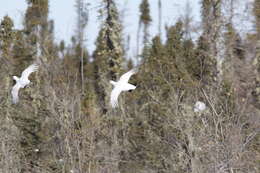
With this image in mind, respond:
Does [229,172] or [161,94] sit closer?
[229,172]

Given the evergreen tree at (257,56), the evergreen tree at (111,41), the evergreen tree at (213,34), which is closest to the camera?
the evergreen tree at (257,56)

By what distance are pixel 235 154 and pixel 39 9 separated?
18.8 m

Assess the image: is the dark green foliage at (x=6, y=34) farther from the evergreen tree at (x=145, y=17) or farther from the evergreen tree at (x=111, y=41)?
the evergreen tree at (x=145, y=17)

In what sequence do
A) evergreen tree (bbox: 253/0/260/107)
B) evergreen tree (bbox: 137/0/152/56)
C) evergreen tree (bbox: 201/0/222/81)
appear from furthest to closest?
Result: evergreen tree (bbox: 137/0/152/56) → evergreen tree (bbox: 201/0/222/81) → evergreen tree (bbox: 253/0/260/107)

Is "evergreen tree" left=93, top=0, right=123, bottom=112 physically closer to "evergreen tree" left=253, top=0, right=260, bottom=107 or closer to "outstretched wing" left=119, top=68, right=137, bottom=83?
"evergreen tree" left=253, top=0, right=260, bottom=107

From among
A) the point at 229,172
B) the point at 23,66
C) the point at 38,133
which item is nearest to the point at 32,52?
the point at 23,66

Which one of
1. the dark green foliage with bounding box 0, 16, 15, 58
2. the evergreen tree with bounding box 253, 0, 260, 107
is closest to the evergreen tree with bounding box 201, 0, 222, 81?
the evergreen tree with bounding box 253, 0, 260, 107

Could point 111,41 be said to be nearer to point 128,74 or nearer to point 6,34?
point 6,34

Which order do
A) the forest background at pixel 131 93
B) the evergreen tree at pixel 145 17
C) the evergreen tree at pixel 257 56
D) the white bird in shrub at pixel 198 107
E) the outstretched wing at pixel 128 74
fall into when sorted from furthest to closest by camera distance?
the evergreen tree at pixel 145 17 → the evergreen tree at pixel 257 56 → the forest background at pixel 131 93 → the white bird in shrub at pixel 198 107 → the outstretched wing at pixel 128 74

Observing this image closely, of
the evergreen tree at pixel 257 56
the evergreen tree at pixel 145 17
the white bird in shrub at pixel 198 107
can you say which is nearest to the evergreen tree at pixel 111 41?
the evergreen tree at pixel 257 56

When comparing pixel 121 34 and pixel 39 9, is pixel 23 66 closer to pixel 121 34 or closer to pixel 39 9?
pixel 39 9

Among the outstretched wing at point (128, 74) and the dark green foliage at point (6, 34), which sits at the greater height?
the dark green foliage at point (6, 34)

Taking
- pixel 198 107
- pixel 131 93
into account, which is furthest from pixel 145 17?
pixel 198 107

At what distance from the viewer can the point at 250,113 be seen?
17234 millimetres
